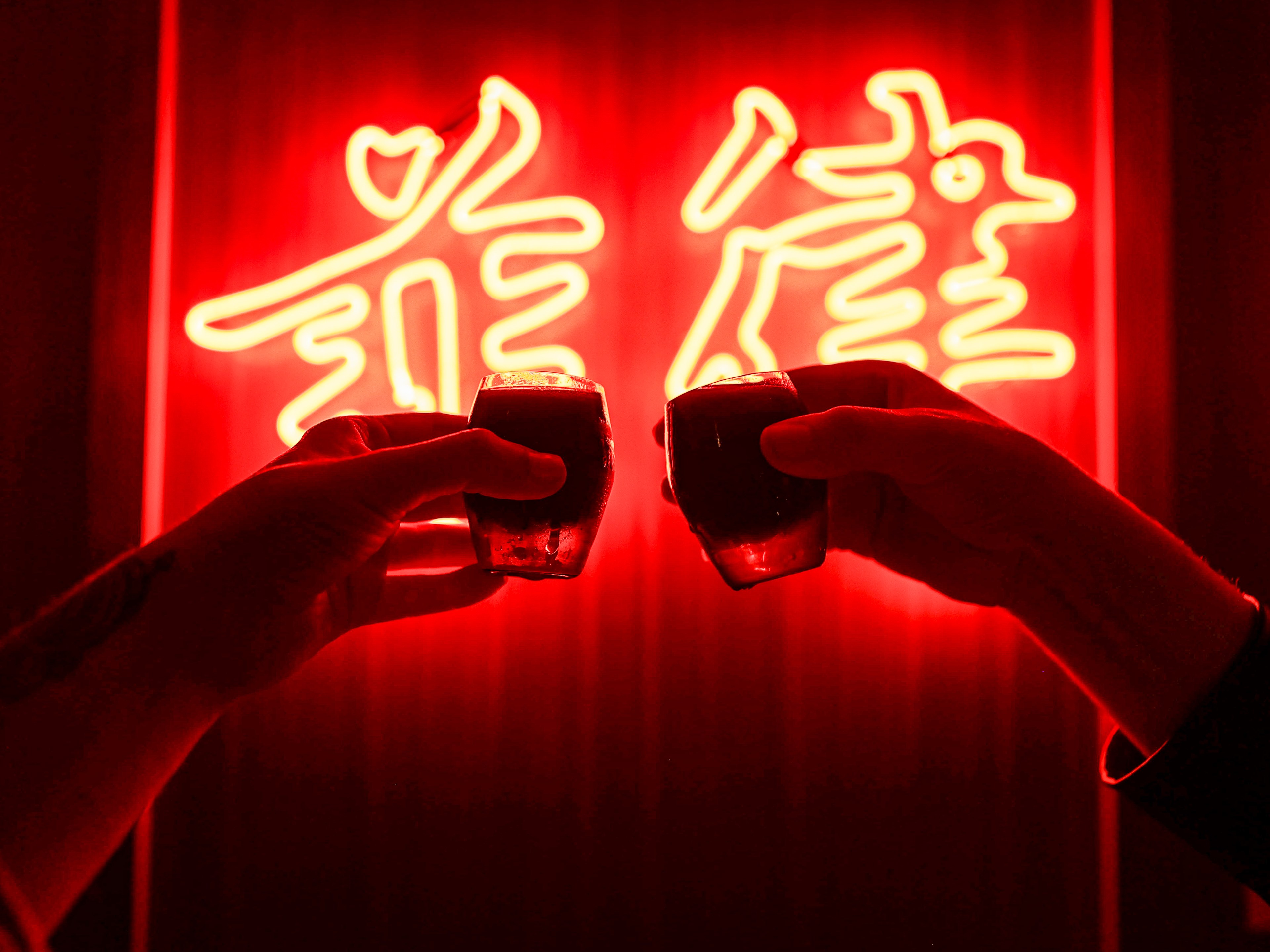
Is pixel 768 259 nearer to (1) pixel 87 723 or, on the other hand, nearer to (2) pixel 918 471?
(2) pixel 918 471

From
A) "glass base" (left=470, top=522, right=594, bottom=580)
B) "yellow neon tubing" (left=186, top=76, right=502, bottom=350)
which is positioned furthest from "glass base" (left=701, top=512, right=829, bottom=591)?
"yellow neon tubing" (left=186, top=76, right=502, bottom=350)

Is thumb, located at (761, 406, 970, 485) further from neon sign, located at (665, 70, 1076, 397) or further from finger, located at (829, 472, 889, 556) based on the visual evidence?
neon sign, located at (665, 70, 1076, 397)

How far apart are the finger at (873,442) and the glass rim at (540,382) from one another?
0.31 metres

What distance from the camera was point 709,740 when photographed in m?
2.23

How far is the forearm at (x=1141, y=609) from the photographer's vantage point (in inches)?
40.1

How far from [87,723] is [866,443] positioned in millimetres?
1153

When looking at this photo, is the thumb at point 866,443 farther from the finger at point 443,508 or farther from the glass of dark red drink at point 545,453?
the finger at point 443,508

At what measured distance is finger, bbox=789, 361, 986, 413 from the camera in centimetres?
123

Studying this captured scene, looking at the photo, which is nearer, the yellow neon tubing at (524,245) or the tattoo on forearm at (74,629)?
the tattoo on forearm at (74,629)

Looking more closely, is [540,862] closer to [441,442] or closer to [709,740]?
[709,740]

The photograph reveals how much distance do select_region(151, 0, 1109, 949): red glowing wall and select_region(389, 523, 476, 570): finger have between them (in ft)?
2.83

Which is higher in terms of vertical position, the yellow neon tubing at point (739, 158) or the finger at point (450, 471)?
the yellow neon tubing at point (739, 158)

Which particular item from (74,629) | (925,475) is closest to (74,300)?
(74,629)

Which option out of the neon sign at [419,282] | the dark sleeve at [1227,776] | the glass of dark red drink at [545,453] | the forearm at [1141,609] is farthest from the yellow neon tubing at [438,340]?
the dark sleeve at [1227,776]
